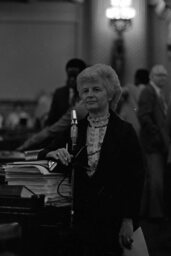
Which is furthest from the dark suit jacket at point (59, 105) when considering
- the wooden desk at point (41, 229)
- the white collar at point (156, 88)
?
the wooden desk at point (41, 229)

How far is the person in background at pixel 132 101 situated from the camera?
702 cm

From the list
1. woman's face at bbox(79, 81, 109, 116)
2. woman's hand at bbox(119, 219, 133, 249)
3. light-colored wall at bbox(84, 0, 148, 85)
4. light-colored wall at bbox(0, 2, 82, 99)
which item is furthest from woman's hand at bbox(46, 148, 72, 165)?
light-colored wall at bbox(0, 2, 82, 99)

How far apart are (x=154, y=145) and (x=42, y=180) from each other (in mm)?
3809

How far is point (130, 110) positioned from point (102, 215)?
4044 mm

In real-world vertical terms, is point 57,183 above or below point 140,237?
above

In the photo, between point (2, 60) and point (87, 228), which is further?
point (2, 60)

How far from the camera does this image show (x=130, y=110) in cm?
703

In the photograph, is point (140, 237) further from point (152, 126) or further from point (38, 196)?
point (152, 126)

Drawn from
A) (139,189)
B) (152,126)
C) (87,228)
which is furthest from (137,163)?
(152,126)

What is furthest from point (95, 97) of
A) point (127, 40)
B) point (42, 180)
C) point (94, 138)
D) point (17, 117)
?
point (17, 117)

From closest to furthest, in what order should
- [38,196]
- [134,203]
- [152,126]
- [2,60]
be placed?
[38,196] < [134,203] < [152,126] < [2,60]

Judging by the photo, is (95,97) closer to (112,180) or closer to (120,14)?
(112,180)

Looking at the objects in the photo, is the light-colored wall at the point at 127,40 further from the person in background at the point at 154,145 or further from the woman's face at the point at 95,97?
the woman's face at the point at 95,97

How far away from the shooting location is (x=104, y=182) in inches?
120
